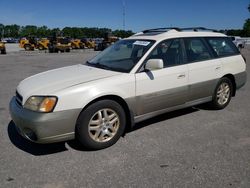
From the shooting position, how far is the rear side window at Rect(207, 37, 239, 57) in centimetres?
534

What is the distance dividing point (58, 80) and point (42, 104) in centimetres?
58

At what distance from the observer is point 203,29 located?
5.68 meters

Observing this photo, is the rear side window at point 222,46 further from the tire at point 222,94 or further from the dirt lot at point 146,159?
the dirt lot at point 146,159

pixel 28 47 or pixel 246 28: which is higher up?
pixel 246 28

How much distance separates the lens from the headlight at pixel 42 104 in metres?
3.36

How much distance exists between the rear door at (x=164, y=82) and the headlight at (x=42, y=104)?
125 centimetres

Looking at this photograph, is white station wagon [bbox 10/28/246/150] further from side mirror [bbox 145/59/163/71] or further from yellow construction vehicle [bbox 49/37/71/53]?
yellow construction vehicle [bbox 49/37/71/53]

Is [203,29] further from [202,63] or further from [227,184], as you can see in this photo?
[227,184]

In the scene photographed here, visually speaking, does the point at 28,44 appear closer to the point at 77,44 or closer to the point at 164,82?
the point at 77,44

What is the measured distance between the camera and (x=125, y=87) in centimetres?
388

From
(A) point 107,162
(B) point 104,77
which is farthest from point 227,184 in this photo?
(B) point 104,77

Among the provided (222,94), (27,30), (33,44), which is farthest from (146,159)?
(27,30)

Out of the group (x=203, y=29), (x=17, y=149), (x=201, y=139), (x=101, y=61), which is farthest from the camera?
(x=203, y=29)

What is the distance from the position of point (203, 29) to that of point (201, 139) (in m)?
2.60
